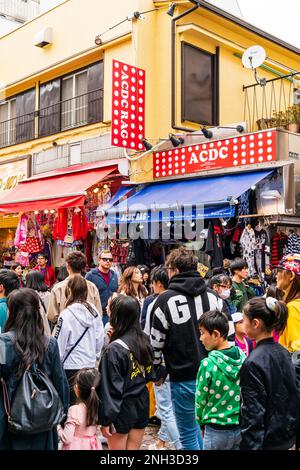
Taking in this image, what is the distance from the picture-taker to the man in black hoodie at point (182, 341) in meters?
4.96

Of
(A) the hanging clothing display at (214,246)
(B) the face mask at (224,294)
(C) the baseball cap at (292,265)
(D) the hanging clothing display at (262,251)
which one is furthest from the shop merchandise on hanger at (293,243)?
(C) the baseball cap at (292,265)

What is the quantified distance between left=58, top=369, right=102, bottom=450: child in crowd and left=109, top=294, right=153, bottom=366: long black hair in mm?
472

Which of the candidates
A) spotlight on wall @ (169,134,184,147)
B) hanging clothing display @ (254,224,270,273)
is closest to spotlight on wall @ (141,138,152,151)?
spotlight on wall @ (169,134,184,147)

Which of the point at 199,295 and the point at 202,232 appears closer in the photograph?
the point at 199,295

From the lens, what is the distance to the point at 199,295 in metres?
5.11

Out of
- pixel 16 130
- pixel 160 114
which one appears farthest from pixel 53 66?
pixel 160 114

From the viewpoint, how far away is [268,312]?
11.9 ft

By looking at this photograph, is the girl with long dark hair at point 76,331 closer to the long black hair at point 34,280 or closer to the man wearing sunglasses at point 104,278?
the long black hair at point 34,280

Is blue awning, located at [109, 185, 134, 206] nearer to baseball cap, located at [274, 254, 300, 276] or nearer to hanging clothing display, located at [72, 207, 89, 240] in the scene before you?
hanging clothing display, located at [72, 207, 89, 240]

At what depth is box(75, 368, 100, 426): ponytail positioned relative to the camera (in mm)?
3979

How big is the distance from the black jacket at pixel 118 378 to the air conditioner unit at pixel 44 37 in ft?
40.7

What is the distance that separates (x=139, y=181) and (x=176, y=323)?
7.50 m

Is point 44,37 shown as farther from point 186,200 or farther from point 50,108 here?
point 186,200
